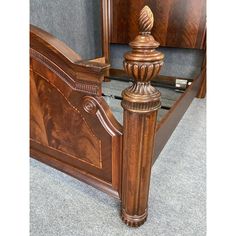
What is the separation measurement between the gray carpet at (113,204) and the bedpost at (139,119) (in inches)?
3.1

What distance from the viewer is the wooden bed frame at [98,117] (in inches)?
21.8

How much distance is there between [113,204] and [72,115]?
39 centimetres

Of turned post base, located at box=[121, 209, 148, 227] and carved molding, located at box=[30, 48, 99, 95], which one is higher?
carved molding, located at box=[30, 48, 99, 95]

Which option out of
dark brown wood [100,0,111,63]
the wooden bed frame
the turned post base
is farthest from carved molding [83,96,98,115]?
dark brown wood [100,0,111,63]

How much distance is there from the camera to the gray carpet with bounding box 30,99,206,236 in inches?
30.2

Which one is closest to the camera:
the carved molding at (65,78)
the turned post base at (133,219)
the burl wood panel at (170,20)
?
the carved molding at (65,78)

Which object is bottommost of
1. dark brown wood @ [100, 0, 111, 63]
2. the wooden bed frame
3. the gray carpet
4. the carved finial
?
the gray carpet

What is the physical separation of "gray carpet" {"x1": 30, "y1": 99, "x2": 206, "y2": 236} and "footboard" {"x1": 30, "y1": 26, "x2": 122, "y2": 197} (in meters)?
0.10

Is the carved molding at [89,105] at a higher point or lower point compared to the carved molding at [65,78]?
lower

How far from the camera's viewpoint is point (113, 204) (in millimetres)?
868

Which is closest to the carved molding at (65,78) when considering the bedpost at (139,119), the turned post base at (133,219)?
the bedpost at (139,119)

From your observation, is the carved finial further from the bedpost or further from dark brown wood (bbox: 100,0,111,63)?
dark brown wood (bbox: 100,0,111,63)

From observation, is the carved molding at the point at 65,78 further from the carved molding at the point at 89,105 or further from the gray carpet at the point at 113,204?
the gray carpet at the point at 113,204
